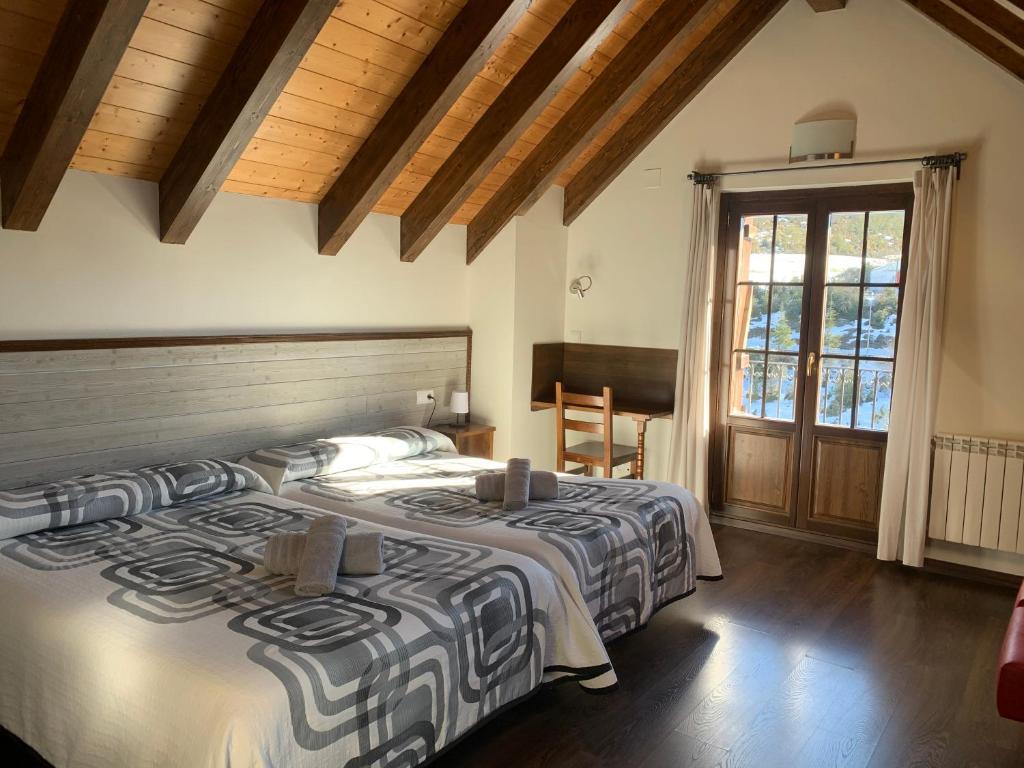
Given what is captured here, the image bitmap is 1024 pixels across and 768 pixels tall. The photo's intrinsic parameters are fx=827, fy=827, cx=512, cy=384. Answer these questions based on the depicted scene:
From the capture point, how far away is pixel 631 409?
201 inches

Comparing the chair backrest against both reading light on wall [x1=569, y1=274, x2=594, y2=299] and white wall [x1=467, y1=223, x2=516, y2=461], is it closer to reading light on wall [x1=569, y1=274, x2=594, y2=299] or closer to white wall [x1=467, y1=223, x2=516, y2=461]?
white wall [x1=467, y1=223, x2=516, y2=461]

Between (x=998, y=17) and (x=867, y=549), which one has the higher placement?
(x=998, y=17)

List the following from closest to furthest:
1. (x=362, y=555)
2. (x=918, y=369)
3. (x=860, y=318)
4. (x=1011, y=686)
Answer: (x=1011, y=686)
(x=362, y=555)
(x=918, y=369)
(x=860, y=318)

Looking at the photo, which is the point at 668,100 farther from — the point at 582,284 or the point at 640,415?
the point at 640,415

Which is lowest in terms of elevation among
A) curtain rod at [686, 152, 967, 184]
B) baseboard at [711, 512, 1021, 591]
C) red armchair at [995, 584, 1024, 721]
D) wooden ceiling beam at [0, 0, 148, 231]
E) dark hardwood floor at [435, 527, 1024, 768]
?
dark hardwood floor at [435, 527, 1024, 768]

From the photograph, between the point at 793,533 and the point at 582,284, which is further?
the point at 582,284

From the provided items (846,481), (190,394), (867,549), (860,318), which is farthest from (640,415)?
(190,394)

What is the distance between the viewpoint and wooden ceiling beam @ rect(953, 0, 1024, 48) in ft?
11.1

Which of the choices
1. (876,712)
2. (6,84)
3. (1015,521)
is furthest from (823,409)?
(6,84)

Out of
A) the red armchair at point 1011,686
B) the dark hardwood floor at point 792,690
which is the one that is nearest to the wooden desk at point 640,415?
the dark hardwood floor at point 792,690

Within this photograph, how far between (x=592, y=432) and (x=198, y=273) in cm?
231

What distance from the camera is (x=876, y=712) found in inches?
110

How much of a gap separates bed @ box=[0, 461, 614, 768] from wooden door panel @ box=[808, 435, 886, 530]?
98.9 inches

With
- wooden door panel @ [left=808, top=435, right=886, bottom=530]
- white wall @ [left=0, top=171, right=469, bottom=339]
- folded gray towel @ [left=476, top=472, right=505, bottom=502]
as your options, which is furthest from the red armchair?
white wall @ [left=0, top=171, right=469, bottom=339]
